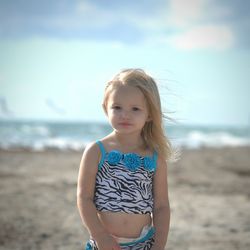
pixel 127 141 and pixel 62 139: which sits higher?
pixel 127 141

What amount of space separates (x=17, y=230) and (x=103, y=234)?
3.67 m

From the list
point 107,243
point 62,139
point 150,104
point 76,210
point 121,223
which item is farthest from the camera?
point 62,139

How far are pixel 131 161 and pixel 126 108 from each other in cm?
31

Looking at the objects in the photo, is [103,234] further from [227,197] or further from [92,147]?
[227,197]

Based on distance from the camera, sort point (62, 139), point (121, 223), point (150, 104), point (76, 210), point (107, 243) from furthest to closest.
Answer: point (62, 139) → point (76, 210) → point (150, 104) → point (121, 223) → point (107, 243)

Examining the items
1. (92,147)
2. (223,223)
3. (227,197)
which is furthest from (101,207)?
(227,197)

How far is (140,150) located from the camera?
2588mm

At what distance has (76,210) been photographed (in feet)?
23.5

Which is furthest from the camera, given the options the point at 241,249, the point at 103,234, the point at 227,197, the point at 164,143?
the point at 227,197

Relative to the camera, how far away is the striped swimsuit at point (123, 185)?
7.98 ft

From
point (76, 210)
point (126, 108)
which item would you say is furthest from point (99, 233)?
point (76, 210)

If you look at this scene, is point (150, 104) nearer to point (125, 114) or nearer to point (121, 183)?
point (125, 114)

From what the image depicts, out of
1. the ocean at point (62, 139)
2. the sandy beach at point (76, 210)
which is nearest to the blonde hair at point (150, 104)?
the sandy beach at point (76, 210)

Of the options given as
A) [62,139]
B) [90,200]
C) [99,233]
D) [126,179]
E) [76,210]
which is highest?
[126,179]
